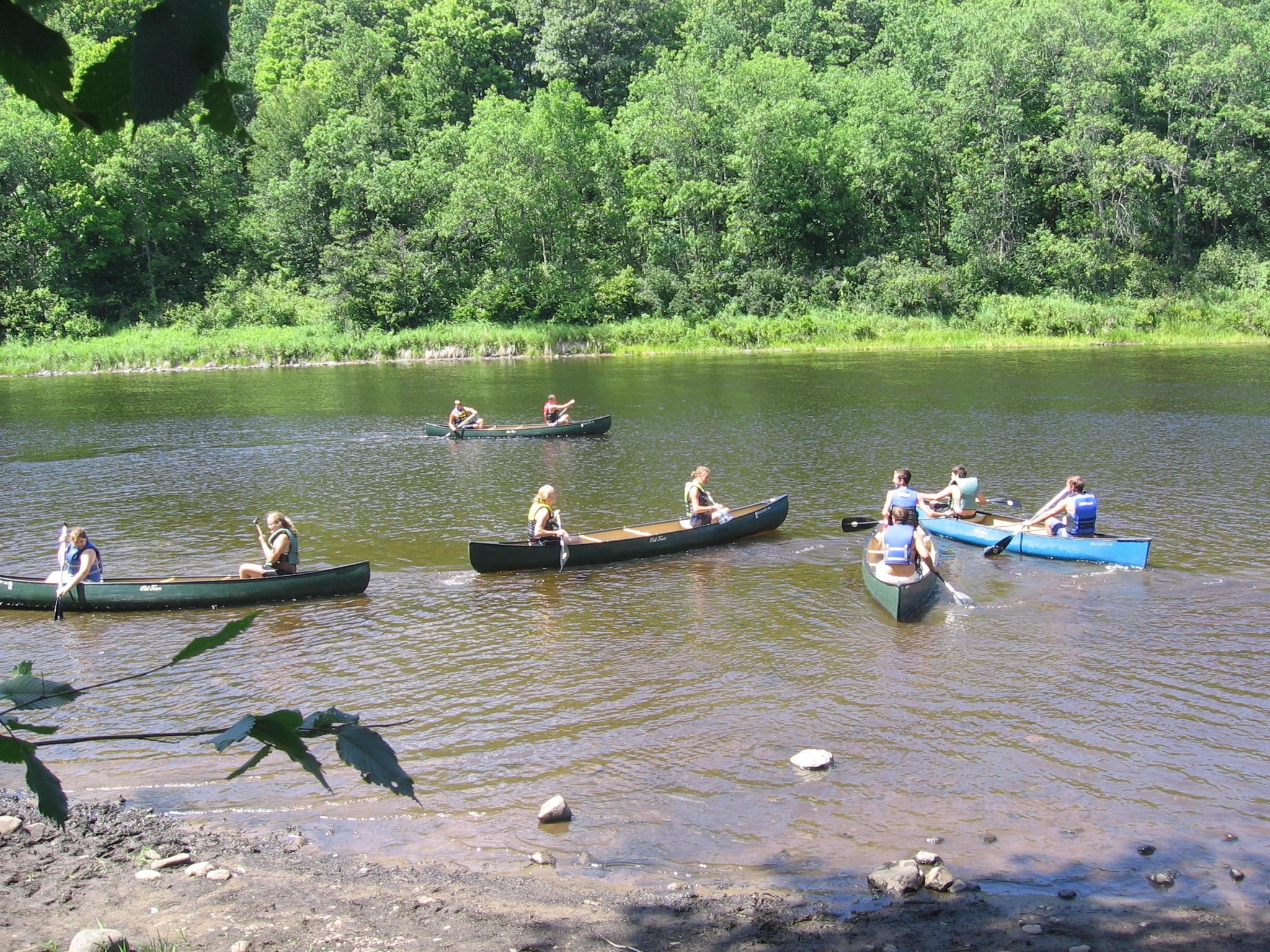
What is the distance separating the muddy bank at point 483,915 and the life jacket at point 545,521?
9464 millimetres

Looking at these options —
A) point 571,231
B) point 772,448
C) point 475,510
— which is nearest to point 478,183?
point 571,231

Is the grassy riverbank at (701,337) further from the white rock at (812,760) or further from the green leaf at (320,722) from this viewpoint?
the green leaf at (320,722)

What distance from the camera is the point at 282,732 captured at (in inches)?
102

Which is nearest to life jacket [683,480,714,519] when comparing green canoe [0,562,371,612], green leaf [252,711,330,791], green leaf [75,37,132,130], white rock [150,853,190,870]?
green canoe [0,562,371,612]

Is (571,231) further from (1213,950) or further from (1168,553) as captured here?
(1213,950)

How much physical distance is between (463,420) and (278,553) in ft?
52.4

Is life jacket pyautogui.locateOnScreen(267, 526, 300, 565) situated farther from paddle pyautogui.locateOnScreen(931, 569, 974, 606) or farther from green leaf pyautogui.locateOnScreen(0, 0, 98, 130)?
green leaf pyautogui.locateOnScreen(0, 0, 98, 130)

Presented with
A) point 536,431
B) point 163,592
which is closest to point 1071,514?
point 163,592

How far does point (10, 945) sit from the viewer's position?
6520 millimetres

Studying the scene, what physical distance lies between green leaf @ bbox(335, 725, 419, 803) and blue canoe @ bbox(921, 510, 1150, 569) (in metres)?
16.4

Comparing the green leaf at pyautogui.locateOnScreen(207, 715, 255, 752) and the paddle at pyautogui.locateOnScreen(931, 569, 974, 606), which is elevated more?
the green leaf at pyautogui.locateOnScreen(207, 715, 255, 752)

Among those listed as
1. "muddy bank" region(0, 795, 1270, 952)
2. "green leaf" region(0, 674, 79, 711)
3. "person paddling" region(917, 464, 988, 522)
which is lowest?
"muddy bank" region(0, 795, 1270, 952)

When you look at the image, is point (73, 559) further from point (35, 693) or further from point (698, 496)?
point (35, 693)

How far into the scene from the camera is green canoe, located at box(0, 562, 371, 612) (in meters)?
15.7
